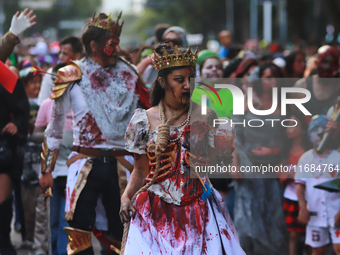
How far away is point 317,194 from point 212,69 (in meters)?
2.06

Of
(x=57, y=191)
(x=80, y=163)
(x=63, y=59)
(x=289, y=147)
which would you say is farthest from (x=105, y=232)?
(x=63, y=59)

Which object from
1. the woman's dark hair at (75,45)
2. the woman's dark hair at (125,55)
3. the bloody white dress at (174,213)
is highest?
the woman's dark hair at (75,45)

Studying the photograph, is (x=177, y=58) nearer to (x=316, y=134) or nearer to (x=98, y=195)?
(x=98, y=195)

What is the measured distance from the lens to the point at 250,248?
5.82 m

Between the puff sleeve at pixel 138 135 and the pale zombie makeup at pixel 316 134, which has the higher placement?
the pale zombie makeup at pixel 316 134

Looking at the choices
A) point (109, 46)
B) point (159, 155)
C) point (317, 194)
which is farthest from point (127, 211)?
point (317, 194)

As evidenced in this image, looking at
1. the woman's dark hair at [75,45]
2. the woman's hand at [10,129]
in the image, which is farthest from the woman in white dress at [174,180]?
the woman's dark hair at [75,45]

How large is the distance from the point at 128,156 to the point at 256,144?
1687mm

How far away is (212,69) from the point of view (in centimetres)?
649

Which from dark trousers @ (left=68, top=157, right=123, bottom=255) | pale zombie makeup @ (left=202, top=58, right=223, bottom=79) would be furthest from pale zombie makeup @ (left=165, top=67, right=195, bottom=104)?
pale zombie makeup @ (left=202, top=58, right=223, bottom=79)

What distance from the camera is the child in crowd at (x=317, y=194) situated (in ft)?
17.0

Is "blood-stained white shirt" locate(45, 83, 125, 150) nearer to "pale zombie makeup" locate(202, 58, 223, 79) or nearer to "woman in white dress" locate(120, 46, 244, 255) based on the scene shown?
"woman in white dress" locate(120, 46, 244, 255)

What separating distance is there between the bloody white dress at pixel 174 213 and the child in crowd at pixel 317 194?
195cm

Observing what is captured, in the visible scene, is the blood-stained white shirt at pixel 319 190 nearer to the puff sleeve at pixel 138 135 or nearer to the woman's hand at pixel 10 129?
the puff sleeve at pixel 138 135
